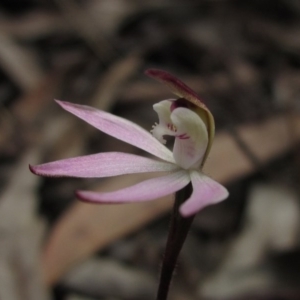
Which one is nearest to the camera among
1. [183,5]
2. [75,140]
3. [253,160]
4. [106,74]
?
[253,160]

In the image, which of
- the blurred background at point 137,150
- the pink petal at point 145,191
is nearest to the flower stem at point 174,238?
the pink petal at point 145,191

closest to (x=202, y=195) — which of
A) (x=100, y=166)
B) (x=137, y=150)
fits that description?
(x=100, y=166)

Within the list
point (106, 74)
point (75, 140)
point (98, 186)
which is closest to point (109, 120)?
point (98, 186)

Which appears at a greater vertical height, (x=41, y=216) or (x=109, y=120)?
(x=109, y=120)

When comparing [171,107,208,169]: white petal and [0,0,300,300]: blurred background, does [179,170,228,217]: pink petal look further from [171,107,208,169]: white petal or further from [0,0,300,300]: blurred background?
[0,0,300,300]: blurred background

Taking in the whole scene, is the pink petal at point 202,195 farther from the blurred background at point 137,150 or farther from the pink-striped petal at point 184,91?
the blurred background at point 137,150

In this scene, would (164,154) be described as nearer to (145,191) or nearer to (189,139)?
(189,139)

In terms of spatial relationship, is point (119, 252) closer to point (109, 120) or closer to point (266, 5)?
point (109, 120)

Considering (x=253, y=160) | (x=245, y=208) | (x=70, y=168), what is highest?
(x=70, y=168)

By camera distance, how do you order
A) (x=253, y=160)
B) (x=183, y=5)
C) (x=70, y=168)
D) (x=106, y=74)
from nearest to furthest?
1. (x=70, y=168)
2. (x=253, y=160)
3. (x=106, y=74)
4. (x=183, y=5)
